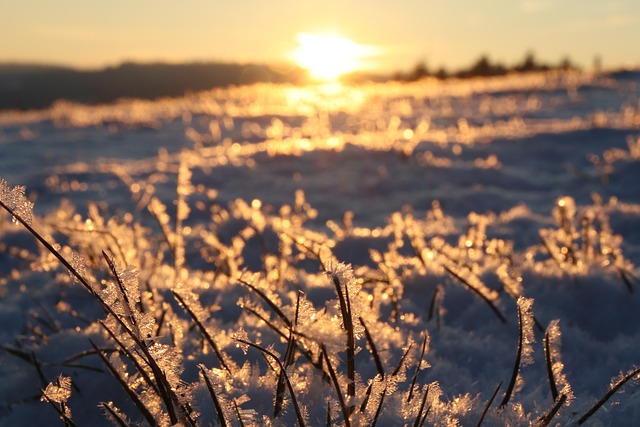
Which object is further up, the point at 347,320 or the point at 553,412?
the point at 347,320

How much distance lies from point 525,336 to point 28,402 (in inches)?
49.0

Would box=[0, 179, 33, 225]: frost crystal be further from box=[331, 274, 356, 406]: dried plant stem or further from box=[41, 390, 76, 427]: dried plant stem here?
box=[331, 274, 356, 406]: dried plant stem

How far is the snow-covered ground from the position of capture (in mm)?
1312

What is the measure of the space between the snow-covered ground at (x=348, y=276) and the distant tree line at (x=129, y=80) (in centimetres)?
4062

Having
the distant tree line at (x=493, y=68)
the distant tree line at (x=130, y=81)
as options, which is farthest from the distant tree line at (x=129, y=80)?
the distant tree line at (x=493, y=68)

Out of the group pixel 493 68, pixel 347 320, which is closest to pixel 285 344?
pixel 347 320

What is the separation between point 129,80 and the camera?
182ft

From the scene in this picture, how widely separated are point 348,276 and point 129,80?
5820 centimetres

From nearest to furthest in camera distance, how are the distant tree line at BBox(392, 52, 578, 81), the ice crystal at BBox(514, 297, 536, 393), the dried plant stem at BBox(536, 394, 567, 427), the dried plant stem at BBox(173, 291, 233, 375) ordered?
the dried plant stem at BBox(536, 394, 567, 427)
the ice crystal at BBox(514, 297, 536, 393)
the dried plant stem at BBox(173, 291, 233, 375)
the distant tree line at BBox(392, 52, 578, 81)

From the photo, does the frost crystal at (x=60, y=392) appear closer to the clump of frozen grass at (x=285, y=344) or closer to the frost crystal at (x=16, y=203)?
the clump of frozen grass at (x=285, y=344)

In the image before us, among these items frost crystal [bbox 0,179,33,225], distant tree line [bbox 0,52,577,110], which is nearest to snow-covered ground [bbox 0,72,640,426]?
frost crystal [bbox 0,179,33,225]

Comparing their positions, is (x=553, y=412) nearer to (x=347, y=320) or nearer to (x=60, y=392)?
(x=347, y=320)

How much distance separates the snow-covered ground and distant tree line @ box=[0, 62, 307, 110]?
40.6 m

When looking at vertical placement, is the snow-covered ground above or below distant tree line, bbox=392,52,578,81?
below
